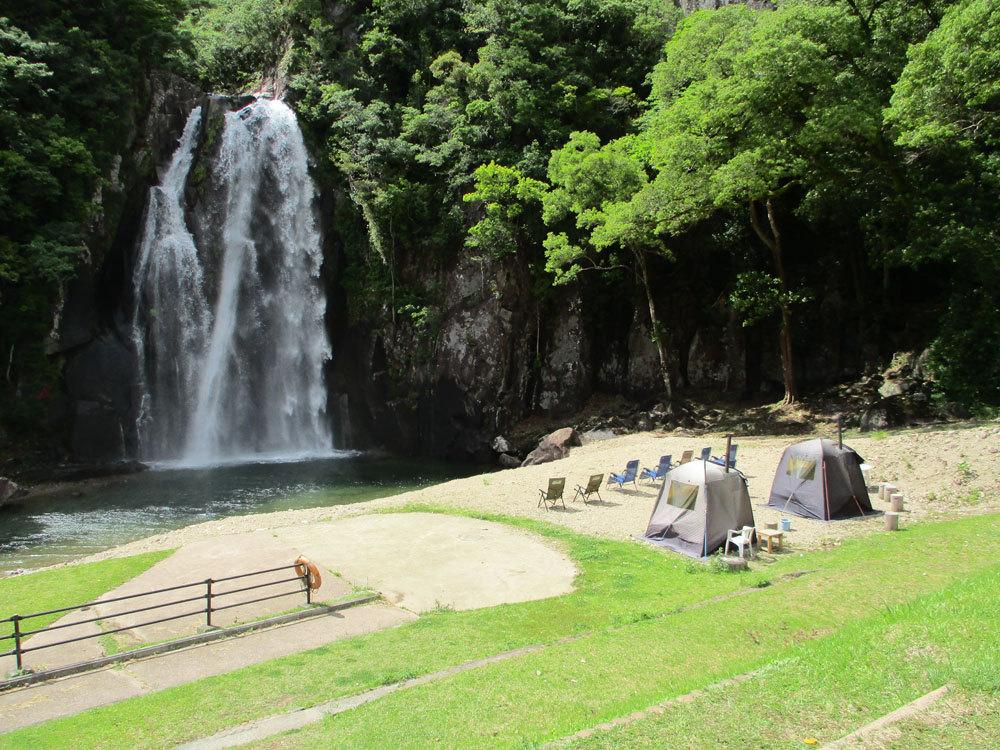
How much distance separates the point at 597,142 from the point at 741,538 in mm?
20842

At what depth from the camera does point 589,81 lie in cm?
3375

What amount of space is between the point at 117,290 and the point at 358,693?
29.7 m

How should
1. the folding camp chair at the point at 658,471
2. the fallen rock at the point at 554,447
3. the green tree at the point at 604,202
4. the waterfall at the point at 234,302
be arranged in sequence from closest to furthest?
the folding camp chair at the point at 658,471 < the green tree at the point at 604,202 < the fallen rock at the point at 554,447 < the waterfall at the point at 234,302

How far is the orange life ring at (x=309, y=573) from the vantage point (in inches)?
425

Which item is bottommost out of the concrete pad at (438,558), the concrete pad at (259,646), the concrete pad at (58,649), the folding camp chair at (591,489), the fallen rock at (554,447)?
the concrete pad at (259,646)

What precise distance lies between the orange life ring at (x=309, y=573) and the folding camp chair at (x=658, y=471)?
1195 centimetres

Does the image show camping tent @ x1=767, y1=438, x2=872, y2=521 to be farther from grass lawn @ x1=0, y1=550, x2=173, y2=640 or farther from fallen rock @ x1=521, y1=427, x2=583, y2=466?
grass lawn @ x1=0, y1=550, x2=173, y2=640

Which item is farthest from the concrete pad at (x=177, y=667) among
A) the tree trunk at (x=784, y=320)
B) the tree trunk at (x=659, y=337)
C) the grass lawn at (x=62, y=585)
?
the tree trunk at (x=784, y=320)

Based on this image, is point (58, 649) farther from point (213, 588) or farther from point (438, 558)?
point (438, 558)

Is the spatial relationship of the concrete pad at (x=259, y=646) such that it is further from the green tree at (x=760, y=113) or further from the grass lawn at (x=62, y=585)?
the green tree at (x=760, y=113)

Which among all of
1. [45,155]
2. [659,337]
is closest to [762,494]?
[659,337]

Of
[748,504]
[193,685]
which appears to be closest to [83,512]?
[193,685]

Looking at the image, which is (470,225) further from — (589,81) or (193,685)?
(193,685)

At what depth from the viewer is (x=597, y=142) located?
28.6 m
